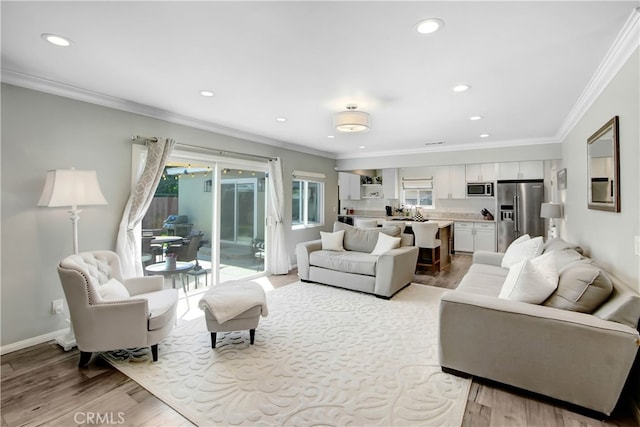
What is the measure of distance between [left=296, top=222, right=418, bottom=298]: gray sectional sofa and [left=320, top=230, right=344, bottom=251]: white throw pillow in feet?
0.26

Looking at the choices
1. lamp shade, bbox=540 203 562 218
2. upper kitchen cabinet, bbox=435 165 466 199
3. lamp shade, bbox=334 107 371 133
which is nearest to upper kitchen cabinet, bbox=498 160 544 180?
upper kitchen cabinet, bbox=435 165 466 199

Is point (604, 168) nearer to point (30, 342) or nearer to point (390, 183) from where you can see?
point (30, 342)

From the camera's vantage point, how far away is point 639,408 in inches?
72.3

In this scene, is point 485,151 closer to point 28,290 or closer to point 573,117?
point 573,117

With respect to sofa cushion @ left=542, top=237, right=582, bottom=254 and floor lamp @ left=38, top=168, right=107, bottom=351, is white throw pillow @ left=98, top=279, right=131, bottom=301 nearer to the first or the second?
floor lamp @ left=38, top=168, right=107, bottom=351

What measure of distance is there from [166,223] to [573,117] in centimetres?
540

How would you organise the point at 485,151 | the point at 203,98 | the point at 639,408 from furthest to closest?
the point at 485,151, the point at 203,98, the point at 639,408

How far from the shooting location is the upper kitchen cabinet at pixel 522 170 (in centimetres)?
679

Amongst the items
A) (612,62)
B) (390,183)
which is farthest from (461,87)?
(390,183)

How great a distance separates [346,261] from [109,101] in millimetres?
3502

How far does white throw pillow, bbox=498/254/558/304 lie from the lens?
86.0 inches

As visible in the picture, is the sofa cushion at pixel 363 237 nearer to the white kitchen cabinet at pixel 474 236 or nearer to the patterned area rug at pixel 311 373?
the patterned area rug at pixel 311 373

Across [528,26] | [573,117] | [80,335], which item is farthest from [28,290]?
[573,117]

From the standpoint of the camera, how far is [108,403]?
6.73ft
